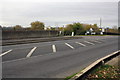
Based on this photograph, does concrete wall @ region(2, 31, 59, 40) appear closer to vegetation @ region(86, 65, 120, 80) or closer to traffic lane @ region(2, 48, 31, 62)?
traffic lane @ region(2, 48, 31, 62)

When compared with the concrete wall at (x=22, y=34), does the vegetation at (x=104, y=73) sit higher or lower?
lower

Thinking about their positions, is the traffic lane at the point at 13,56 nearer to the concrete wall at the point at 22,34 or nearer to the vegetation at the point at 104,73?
the vegetation at the point at 104,73

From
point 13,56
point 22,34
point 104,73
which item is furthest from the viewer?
point 22,34

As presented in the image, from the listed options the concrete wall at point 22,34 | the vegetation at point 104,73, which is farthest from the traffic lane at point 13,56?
the concrete wall at point 22,34

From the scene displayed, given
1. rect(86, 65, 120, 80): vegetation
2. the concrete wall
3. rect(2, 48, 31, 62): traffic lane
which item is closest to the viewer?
rect(86, 65, 120, 80): vegetation

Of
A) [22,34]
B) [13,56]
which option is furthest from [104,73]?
[22,34]

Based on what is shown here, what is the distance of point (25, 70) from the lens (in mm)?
8367

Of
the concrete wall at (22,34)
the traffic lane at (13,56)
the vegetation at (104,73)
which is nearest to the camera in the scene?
the vegetation at (104,73)

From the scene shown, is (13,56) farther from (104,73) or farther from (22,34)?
(22,34)

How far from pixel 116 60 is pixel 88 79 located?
4.15 meters

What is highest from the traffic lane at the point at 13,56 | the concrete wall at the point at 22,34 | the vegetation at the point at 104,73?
the concrete wall at the point at 22,34

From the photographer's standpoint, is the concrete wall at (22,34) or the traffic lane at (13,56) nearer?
the traffic lane at (13,56)

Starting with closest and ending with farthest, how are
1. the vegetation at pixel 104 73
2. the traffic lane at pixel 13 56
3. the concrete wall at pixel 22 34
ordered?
the vegetation at pixel 104 73, the traffic lane at pixel 13 56, the concrete wall at pixel 22 34

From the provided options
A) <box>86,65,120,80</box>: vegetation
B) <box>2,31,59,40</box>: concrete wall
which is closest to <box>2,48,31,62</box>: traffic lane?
<box>86,65,120,80</box>: vegetation
